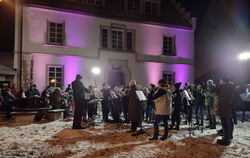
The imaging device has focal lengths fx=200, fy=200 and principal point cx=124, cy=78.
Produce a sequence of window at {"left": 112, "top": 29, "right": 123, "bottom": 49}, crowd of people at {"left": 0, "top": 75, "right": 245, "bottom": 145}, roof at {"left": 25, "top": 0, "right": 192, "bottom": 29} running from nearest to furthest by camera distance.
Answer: crowd of people at {"left": 0, "top": 75, "right": 245, "bottom": 145} → roof at {"left": 25, "top": 0, "right": 192, "bottom": 29} → window at {"left": 112, "top": 29, "right": 123, "bottom": 49}

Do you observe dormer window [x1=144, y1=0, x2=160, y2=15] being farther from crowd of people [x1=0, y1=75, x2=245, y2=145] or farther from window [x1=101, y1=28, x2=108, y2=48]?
crowd of people [x1=0, y1=75, x2=245, y2=145]

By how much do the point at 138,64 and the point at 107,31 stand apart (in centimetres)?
393

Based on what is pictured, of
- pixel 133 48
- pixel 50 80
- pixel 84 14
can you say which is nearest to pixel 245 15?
pixel 133 48

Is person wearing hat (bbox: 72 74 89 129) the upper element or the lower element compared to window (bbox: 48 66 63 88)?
lower

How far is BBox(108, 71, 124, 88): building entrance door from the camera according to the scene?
17219 millimetres

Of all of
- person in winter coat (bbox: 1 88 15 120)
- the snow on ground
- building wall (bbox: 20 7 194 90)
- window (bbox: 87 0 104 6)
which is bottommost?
the snow on ground

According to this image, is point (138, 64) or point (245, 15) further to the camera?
point (245, 15)

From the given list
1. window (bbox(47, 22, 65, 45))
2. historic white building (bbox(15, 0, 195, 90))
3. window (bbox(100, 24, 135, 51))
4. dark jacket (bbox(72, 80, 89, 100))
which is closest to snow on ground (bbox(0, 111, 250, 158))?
dark jacket (bbox(72, 80, 89, 100))

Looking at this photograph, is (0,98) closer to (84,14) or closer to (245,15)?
(84,14)

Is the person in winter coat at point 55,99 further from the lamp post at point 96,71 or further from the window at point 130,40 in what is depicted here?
the window at point 130,40

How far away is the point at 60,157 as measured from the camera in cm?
490

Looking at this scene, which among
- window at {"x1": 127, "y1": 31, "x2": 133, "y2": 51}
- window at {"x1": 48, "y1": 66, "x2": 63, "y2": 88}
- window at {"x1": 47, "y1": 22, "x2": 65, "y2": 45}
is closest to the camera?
window at {"x1": 48, "y1": 66, "x2": 63, "y2": 88}

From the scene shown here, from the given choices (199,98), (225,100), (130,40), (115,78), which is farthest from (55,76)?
(225,100)

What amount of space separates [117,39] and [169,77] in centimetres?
608
